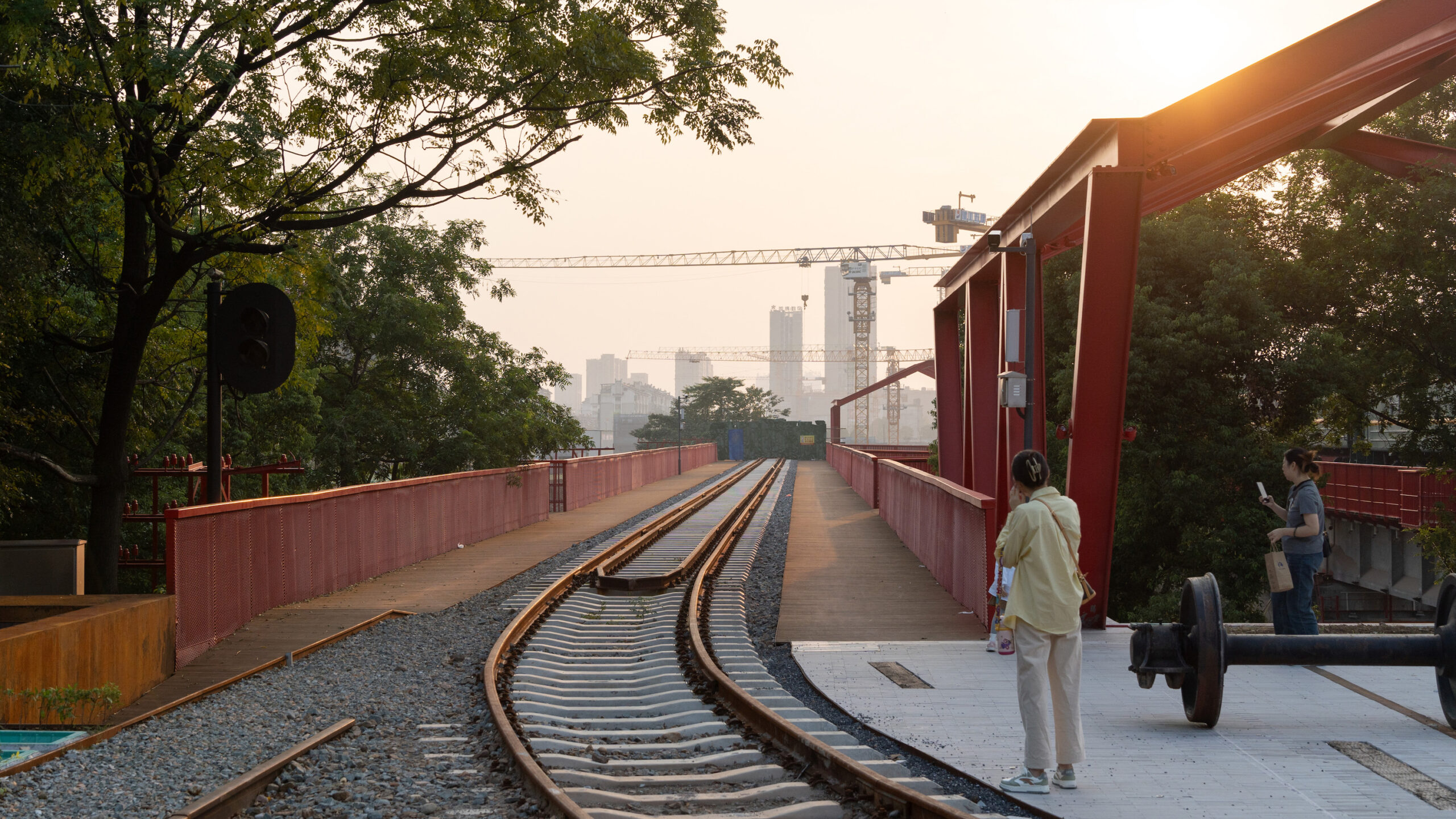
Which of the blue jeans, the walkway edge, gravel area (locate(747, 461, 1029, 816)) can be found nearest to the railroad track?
gravel area (locate(747, 461, 1029, 816))

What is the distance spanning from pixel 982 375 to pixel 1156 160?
6960 millimetres

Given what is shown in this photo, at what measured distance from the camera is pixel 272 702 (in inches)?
298

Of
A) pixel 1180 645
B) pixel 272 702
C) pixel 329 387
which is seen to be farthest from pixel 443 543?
pixel 1180 645

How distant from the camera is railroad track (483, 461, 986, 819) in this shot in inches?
209

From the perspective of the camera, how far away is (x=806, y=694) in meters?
8.25

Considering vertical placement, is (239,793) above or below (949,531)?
below

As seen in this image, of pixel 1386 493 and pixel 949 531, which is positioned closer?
pixel 949 531

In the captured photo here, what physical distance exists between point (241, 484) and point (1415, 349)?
23870 mm

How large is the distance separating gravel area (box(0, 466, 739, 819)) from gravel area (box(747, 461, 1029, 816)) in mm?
2179

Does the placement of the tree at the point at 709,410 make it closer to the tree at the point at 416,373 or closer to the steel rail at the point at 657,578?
the tree at the point at 416,373

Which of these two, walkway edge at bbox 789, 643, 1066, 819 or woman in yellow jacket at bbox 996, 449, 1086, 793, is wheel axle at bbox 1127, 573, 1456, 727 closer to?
woman in yellow jacket at bbox 996, 449, 1086, 793

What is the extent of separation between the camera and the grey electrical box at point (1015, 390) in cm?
1109

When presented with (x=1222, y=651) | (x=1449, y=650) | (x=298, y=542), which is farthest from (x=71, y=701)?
(x=1449, y=650)

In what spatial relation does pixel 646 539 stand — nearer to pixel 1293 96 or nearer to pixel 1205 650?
pixel 1293 96
